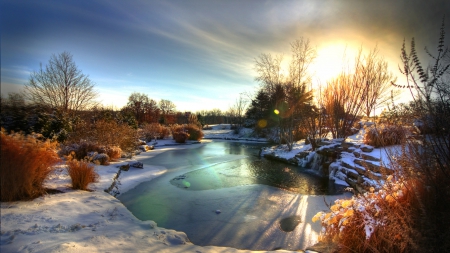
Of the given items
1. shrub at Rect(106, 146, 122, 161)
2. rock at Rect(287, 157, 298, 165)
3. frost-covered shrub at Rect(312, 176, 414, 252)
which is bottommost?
rock at Rect(287, 157, 298, 165)

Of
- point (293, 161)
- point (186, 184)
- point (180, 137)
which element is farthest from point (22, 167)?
point (180, 137)

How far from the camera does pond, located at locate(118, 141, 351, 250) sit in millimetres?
3354

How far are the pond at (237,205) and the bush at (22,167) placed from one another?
5.30 ft

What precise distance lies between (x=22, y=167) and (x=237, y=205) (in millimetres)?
3576

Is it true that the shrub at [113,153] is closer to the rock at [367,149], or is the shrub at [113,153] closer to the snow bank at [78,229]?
the snow bank at [78,229]

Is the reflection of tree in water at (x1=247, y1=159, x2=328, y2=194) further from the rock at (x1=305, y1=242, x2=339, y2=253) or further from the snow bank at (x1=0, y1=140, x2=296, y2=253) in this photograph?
the snow bank at (x1=0, y1=140, x2=296, y2=253)

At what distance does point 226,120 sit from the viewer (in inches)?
1879

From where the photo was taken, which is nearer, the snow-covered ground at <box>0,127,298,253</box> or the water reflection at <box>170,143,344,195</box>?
the snow-covered ground at <box>0,127,298,253</box>

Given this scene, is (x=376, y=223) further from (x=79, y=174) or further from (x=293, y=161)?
(x=293, y=161)

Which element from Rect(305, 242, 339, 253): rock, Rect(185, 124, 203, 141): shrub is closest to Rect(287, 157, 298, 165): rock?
Rect(305, 242, 339, 253): rock

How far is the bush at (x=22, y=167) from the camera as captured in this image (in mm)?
2498

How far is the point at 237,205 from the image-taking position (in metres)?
4.68

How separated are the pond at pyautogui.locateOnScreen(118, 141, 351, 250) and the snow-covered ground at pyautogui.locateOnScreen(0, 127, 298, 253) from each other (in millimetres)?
429

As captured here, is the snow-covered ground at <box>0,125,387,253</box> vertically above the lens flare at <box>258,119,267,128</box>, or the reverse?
the lens flare at <box>258,119,267,128</box>
